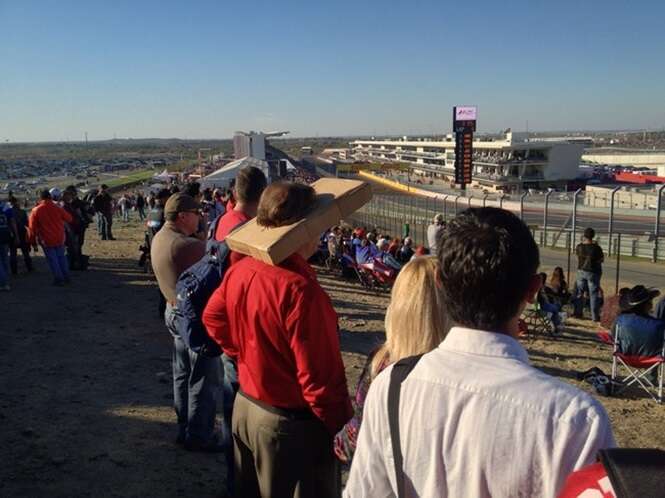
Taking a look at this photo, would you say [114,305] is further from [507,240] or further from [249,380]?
[507,240]

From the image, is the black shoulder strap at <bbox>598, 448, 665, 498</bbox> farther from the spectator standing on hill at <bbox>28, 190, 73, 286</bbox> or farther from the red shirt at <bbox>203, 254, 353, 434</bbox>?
the spectator standing on hill at <bbox>28, 190, 73, 286</bbox>

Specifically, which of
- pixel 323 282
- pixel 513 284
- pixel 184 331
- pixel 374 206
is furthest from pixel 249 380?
pixel 374 206

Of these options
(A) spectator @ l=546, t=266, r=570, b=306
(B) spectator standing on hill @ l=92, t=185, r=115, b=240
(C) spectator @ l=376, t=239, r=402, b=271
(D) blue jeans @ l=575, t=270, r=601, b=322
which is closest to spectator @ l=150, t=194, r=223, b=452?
(C) spectator @ l=376, t=239, r=402, b=271

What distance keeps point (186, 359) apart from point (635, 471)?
3.83m

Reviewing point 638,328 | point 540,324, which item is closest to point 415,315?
point 638,328

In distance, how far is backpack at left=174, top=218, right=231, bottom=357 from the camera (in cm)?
370

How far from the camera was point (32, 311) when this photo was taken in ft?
28.3

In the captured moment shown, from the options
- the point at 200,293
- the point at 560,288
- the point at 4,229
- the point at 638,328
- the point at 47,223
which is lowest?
the point at 560,288

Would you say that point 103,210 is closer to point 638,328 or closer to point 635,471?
point 638,328

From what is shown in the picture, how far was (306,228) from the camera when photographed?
2.63m

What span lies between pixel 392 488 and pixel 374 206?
95.7ft

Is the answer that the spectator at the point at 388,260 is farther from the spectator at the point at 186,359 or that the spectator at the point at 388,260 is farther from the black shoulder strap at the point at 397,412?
the black shoulder strap at the point at 397,412

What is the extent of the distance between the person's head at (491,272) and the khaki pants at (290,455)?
4.65 ft

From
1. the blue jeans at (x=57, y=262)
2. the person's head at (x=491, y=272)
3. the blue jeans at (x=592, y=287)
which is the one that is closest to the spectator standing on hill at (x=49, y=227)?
the blue jeans at (x=57, y=262)
